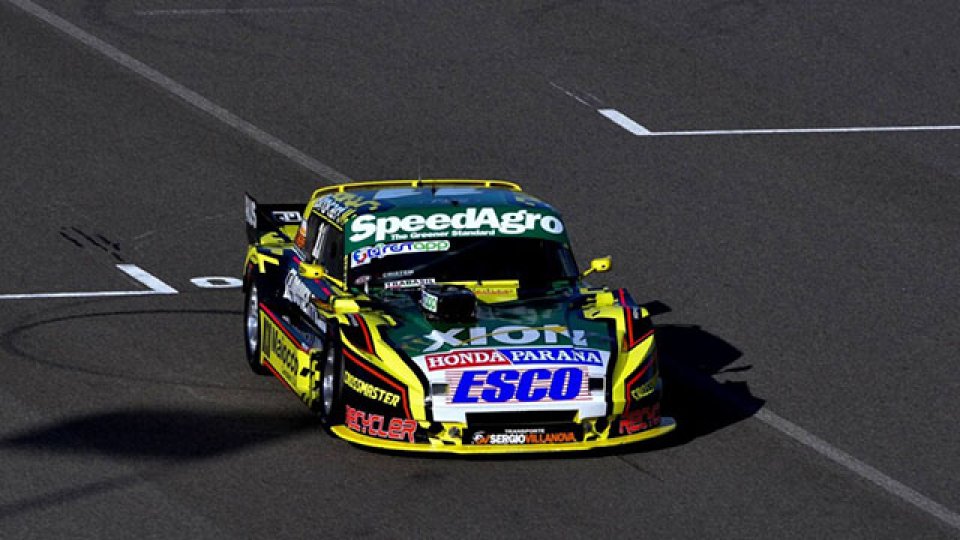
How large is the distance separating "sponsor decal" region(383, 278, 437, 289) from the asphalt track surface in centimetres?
101

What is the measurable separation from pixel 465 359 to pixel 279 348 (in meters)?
2.03

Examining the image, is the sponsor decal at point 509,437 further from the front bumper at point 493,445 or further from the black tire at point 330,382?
the black tire at point 330,382

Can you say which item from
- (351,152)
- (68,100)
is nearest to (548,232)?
(351,152)

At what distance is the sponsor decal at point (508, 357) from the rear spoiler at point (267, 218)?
3860 millimetres

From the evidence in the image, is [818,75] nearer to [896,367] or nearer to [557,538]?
[896,367]

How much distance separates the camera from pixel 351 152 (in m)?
20.9

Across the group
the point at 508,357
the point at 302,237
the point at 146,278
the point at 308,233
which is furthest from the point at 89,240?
the point at 508,357

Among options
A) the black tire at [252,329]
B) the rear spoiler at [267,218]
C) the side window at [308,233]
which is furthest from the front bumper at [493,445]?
the rear spoiler at [267,218]

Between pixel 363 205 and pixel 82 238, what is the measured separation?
4.46 meters

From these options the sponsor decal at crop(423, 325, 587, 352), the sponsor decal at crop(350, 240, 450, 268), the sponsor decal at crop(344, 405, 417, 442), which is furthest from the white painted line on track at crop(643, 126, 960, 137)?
the sponsor decal at crop(344, 405, 417, 442)

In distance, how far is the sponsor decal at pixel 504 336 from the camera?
1249cm

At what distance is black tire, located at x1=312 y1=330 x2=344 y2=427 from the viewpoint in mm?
12586

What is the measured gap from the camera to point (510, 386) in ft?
39.9

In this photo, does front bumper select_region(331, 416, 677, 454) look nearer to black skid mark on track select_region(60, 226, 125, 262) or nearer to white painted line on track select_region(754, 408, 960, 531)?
white painted line on track select_region(754, 408, 960, 531)
